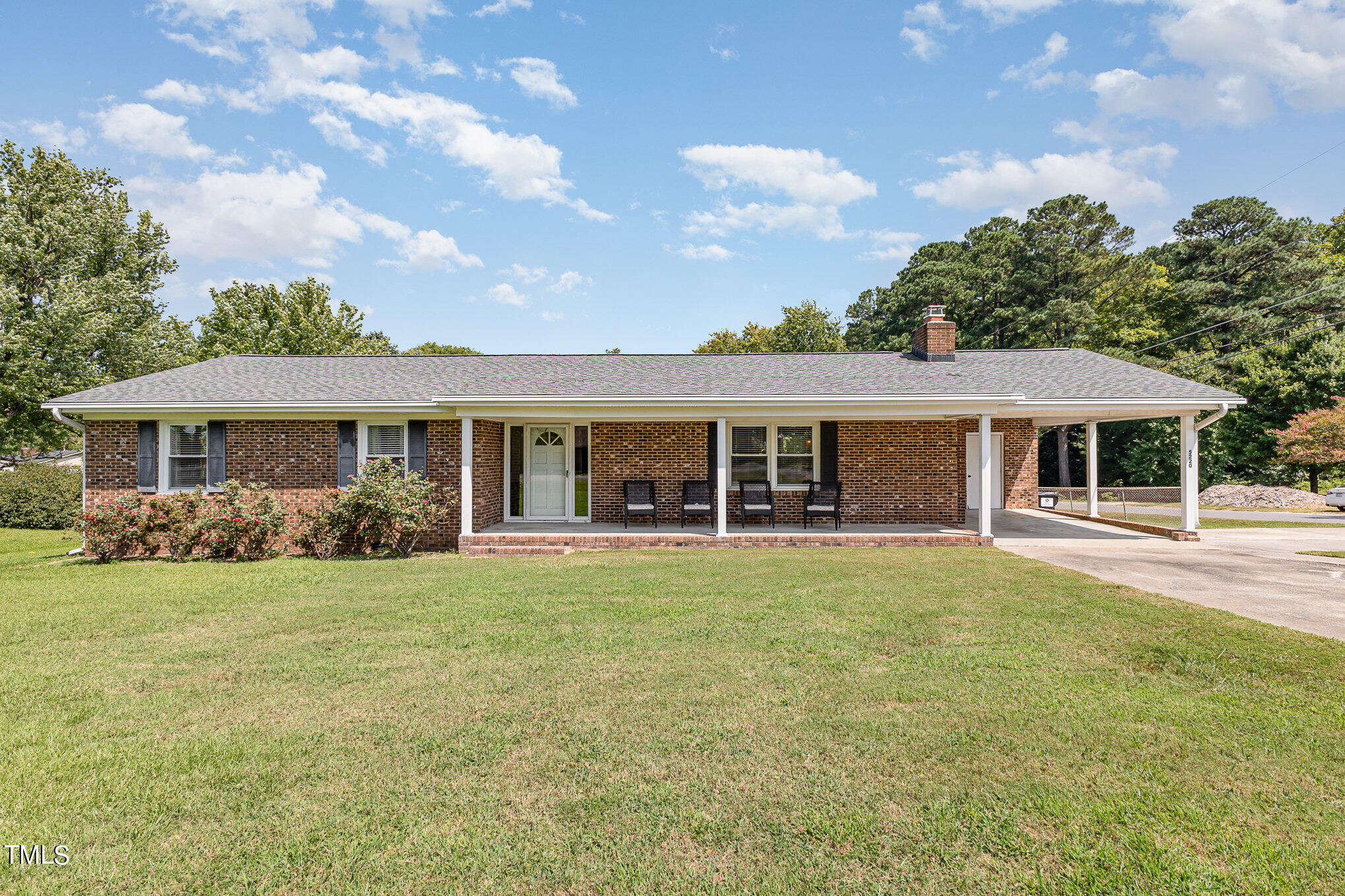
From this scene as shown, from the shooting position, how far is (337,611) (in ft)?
23.0

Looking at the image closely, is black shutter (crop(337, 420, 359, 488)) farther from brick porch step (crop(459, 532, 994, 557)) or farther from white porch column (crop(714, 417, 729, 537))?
white porch column (crop(714, 417, 729, 537))

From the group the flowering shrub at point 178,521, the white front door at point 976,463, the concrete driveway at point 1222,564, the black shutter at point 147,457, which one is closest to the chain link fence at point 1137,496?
the white front door at point 976,463

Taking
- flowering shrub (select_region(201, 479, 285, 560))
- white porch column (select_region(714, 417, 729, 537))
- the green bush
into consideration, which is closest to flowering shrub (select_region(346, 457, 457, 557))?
flowering shrub (select_region(201, 479, 285, 560))

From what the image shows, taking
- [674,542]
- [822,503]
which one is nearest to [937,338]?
[822,503]

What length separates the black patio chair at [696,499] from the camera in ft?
42.6

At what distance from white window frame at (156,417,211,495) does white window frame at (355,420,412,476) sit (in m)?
2.71

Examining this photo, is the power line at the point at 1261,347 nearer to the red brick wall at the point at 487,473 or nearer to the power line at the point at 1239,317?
the power line at the point at 1239,317

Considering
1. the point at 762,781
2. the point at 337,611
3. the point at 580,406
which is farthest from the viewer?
the point at 580,406

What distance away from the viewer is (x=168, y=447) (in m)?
12.1

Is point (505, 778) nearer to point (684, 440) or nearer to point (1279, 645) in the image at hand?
point (1279, 645)

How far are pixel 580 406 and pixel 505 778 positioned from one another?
8727mm

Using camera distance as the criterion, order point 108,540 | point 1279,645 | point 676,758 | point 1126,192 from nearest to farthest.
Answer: point 676,758 < point 1279,645 < point 108,540 < point 1126,192

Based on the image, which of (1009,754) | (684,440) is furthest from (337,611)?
(684,440)

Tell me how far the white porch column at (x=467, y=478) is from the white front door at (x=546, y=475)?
7.94ft
